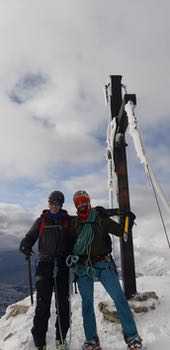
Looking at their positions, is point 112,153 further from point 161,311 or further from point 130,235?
point 161,311

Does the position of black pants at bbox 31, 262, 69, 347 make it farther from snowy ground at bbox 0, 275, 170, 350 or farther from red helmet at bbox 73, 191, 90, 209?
red helmet at bbox 73, 191, 90, 209

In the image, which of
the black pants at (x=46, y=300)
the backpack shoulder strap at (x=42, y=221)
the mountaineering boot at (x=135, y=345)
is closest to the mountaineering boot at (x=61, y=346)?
the black pants at (x=46, y=300)

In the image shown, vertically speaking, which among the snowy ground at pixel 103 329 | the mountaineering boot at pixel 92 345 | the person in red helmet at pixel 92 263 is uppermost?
the person in red helmet at pixel 92 263

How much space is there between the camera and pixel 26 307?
35.7 ft

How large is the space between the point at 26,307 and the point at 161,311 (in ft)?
11.5

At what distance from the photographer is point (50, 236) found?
8.13m

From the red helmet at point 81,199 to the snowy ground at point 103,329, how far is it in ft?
9.18

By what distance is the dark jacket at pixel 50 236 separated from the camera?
8117 mm

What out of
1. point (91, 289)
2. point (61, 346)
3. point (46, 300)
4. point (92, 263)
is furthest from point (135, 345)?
point (46, 300)

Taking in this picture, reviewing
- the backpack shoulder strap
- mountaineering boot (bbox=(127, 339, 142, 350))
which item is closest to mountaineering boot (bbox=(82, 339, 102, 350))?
mountaineering boot (bbox=(127, 339, 142, 350))

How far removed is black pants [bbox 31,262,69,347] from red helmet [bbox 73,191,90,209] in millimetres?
1254

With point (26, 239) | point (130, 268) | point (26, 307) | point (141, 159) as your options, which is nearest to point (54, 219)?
point (26, 239)

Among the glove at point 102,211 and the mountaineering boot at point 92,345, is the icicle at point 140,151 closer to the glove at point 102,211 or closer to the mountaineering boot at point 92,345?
the glove at point 102,211

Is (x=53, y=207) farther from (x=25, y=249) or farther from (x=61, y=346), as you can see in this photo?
(x=61, y=346)
